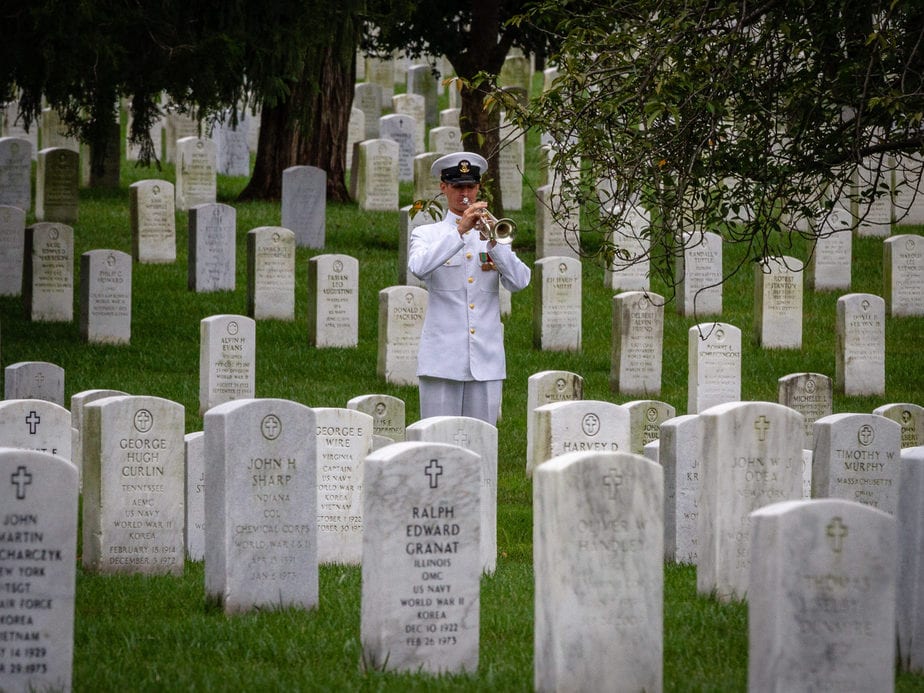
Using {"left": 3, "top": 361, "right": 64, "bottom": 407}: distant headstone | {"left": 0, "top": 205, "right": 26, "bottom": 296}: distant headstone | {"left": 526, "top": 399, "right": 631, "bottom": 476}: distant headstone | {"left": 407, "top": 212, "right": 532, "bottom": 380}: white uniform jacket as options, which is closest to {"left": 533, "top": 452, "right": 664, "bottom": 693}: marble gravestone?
{"left": 407, "top": 212, "right": 532, "bottom": 380}: white uniform jacket

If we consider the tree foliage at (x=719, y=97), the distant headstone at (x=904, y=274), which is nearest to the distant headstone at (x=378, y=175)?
the distant headstone at (x=904, y=274)

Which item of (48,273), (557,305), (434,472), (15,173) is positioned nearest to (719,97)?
(434,472)

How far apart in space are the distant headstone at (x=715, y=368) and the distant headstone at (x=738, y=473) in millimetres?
6278

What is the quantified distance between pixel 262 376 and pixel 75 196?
826 centimetres

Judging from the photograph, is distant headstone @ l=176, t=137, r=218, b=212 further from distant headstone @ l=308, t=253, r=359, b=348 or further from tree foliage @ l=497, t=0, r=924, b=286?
tree foliage @ l=497, t=0, r=924, b=286

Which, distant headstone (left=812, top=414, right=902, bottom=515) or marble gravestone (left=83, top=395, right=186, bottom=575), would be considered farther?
distant headstone (left=812, top=414, right=902, bottom=515)

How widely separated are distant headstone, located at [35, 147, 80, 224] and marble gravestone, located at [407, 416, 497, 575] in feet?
46.7

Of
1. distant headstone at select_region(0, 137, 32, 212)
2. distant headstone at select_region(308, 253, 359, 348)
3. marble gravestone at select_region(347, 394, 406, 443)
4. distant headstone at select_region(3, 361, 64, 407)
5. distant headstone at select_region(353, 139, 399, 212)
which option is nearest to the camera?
marble gravestone at select_region(347, 394, 406, 443)

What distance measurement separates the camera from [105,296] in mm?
16078

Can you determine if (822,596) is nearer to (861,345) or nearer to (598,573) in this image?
(598,573)

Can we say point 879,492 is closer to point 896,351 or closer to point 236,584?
point 236,584

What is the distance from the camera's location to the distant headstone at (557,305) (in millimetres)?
16688

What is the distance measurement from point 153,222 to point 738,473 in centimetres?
1331

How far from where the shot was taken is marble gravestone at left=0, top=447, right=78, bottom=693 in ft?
20.7
